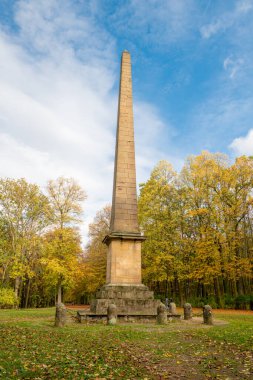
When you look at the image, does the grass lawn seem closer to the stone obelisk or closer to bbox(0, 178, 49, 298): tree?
the stone obelisk

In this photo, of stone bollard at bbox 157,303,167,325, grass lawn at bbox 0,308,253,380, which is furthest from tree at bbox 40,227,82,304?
grass lawn at bbox 0,308,253,380

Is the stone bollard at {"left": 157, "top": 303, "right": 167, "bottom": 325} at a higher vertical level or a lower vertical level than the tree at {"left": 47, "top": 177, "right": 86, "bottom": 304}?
lower

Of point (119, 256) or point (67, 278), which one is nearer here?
point (119, 256)

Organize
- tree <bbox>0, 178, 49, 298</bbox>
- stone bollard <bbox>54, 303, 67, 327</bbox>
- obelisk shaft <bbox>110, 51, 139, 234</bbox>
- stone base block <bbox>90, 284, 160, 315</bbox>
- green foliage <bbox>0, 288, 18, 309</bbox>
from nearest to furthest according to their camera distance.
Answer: stone bollard <bbox>54, 303, 67, 327</bbox>, stone base block <bbox>90, 284, 160, 315</bbox>, obelisk shaft <bbox>110, 51, 139, 234</bbox>, green foliage <bbox>0, 288, 18, 309</bbox>, tree <bbox>0, 178, 49, 298</bbox>

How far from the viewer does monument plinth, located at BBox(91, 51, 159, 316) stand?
39.7ft

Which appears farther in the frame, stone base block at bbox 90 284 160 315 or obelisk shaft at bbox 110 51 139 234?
obelisk shaft at bbox 110 51 139 234

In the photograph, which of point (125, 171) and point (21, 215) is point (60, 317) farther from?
point (21, 215)

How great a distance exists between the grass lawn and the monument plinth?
7.23 ft

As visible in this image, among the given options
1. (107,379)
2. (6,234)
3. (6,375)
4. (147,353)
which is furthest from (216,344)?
(6,234)

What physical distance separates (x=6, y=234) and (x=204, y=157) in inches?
780

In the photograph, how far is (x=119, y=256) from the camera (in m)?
12.9

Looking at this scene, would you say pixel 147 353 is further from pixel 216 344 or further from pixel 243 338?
pixel 243 338

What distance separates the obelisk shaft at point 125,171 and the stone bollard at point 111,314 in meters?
3.33

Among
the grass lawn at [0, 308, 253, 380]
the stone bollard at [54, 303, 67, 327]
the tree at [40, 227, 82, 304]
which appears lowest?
the grass lawn at [0, 308, 253, 380]
